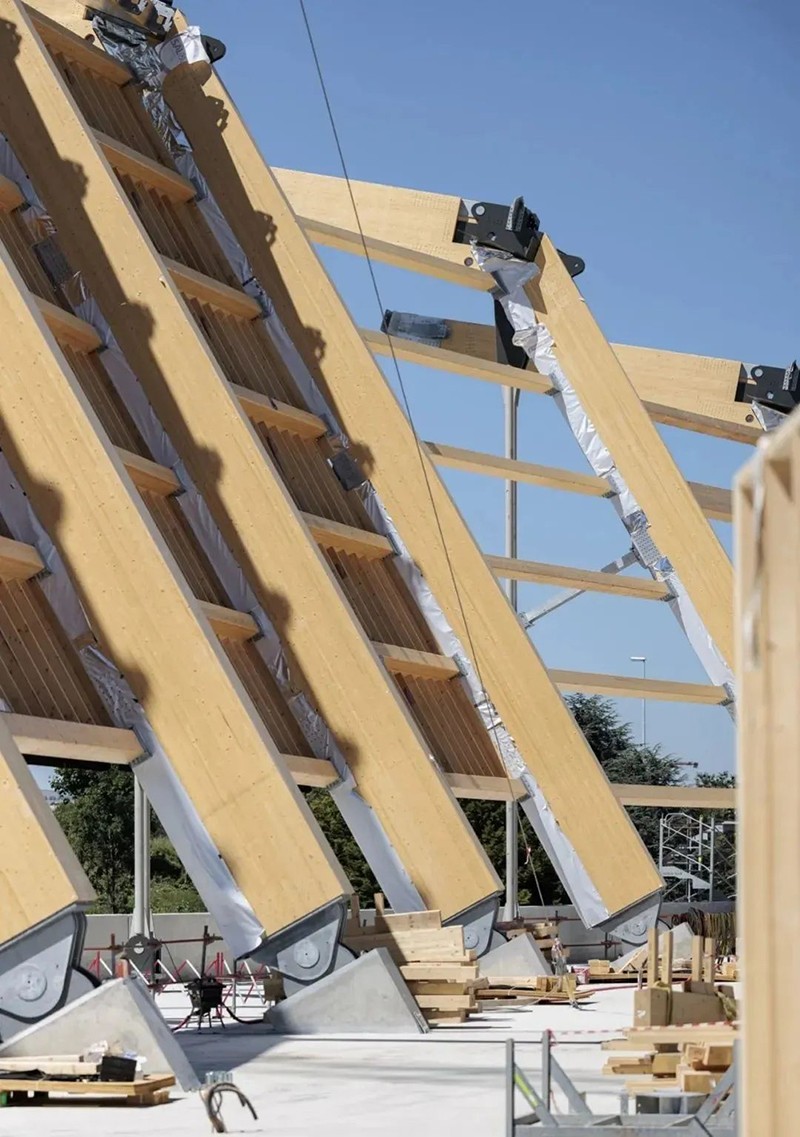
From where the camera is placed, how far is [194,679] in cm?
1677

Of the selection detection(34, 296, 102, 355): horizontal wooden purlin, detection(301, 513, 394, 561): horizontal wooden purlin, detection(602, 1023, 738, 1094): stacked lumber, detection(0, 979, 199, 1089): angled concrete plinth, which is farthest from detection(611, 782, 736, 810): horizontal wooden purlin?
detection(602, 1023, 738, 1094): stacked lumber

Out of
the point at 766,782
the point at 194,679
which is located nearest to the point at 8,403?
the point at 194,679

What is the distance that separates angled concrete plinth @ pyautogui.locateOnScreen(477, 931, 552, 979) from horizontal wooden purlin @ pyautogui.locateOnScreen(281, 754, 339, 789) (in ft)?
10.0

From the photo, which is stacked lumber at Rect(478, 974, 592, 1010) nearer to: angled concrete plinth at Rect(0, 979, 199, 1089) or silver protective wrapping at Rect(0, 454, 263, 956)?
silver protective wrapping at Rect(0, 454, 263, 956)

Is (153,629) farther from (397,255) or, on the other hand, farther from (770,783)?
(397,255)

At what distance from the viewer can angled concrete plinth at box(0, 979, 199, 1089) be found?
11.9 metres

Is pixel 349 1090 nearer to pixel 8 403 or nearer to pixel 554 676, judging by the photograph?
pixel 8 403

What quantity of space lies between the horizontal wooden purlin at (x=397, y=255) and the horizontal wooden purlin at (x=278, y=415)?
11.3 feet

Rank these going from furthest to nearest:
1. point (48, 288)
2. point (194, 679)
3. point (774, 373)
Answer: point (774, 373), point (48, 288), point (194, 679)

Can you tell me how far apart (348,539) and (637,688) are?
6274 millimetres

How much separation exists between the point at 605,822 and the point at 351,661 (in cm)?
540

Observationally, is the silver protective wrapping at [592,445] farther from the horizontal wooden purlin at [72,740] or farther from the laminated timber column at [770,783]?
the laminated timber column at [770,783]

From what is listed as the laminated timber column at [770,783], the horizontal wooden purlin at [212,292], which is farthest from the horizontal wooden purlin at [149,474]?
the laminated timber column at [770,783]

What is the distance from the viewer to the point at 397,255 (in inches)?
1155
